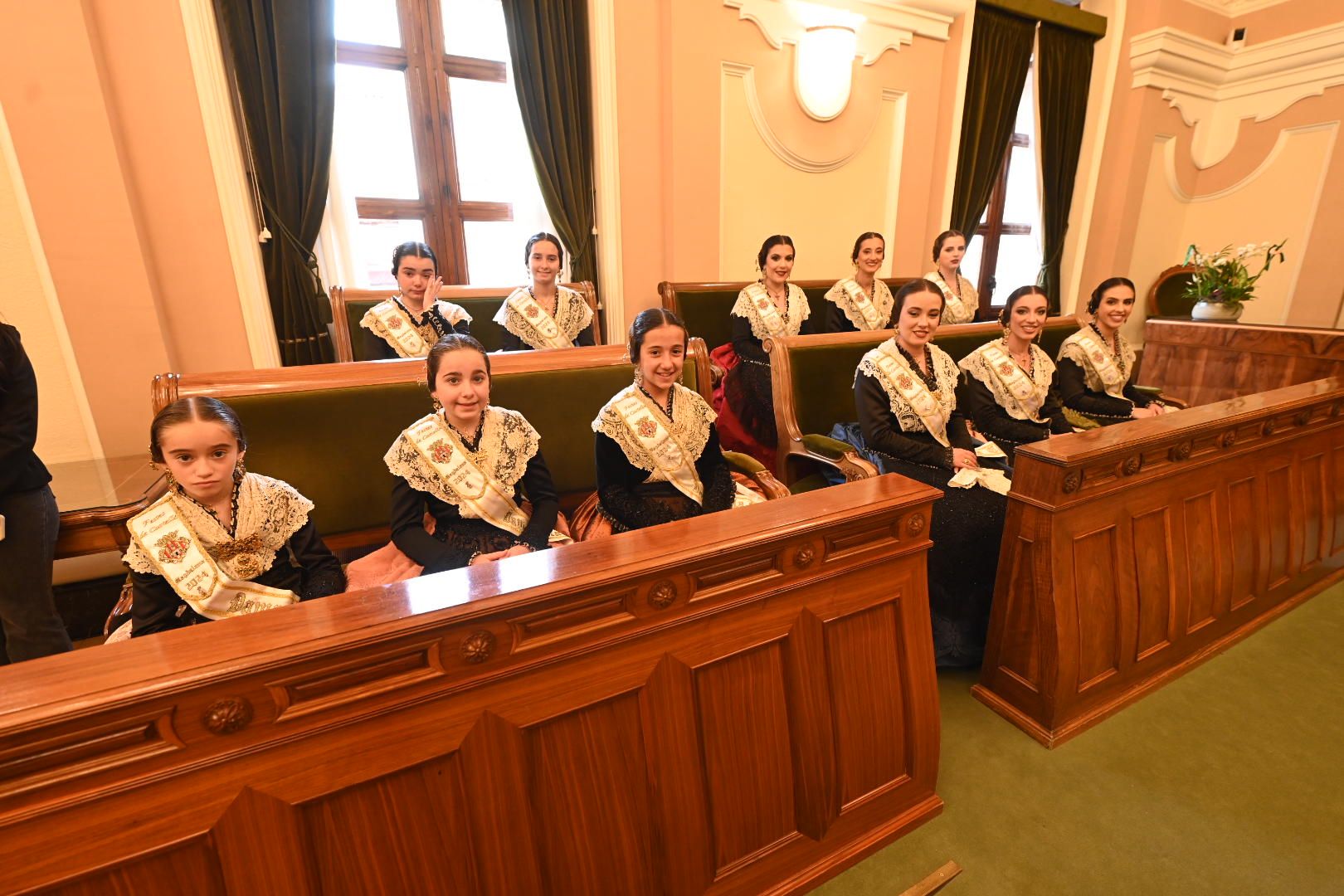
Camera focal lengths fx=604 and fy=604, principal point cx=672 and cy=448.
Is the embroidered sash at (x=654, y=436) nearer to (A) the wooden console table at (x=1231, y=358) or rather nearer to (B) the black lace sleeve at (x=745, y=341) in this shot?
(B) the black lace sleeve at (x=745, y=341)

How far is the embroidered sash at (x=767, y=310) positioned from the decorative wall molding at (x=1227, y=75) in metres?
4.67

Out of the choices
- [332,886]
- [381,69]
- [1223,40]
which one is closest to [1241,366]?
[1223,40]

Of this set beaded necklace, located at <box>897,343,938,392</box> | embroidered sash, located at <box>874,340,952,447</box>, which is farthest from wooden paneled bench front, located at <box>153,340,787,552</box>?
beaded necklace, located at <box>897,343,938,392</box>

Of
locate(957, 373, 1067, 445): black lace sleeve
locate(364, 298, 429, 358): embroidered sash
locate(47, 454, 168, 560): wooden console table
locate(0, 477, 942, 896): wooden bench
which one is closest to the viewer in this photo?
locate(0, 477, 942, 896): wooden bench

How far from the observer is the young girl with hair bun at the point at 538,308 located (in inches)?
114

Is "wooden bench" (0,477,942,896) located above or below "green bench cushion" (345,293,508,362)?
below

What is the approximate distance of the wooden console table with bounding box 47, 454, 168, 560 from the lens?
164 centimetres

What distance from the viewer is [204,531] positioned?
128 centimetres

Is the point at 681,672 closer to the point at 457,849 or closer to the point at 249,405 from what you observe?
the point at 457,849

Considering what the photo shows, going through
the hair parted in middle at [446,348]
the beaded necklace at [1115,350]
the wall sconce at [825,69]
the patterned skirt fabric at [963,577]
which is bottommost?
the patterned skirt fabric at [963,577]

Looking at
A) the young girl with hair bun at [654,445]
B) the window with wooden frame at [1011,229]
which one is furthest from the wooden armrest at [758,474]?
the window with wooden frame at [1011,229]

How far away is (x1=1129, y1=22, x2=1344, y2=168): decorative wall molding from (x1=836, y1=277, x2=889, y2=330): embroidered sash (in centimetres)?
413

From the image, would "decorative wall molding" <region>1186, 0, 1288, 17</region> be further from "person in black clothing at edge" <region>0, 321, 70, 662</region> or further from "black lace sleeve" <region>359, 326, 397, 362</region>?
"person in black clothing at edge" <region>0, 321, 70, 662</region>

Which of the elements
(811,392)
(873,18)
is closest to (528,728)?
(811,392)
